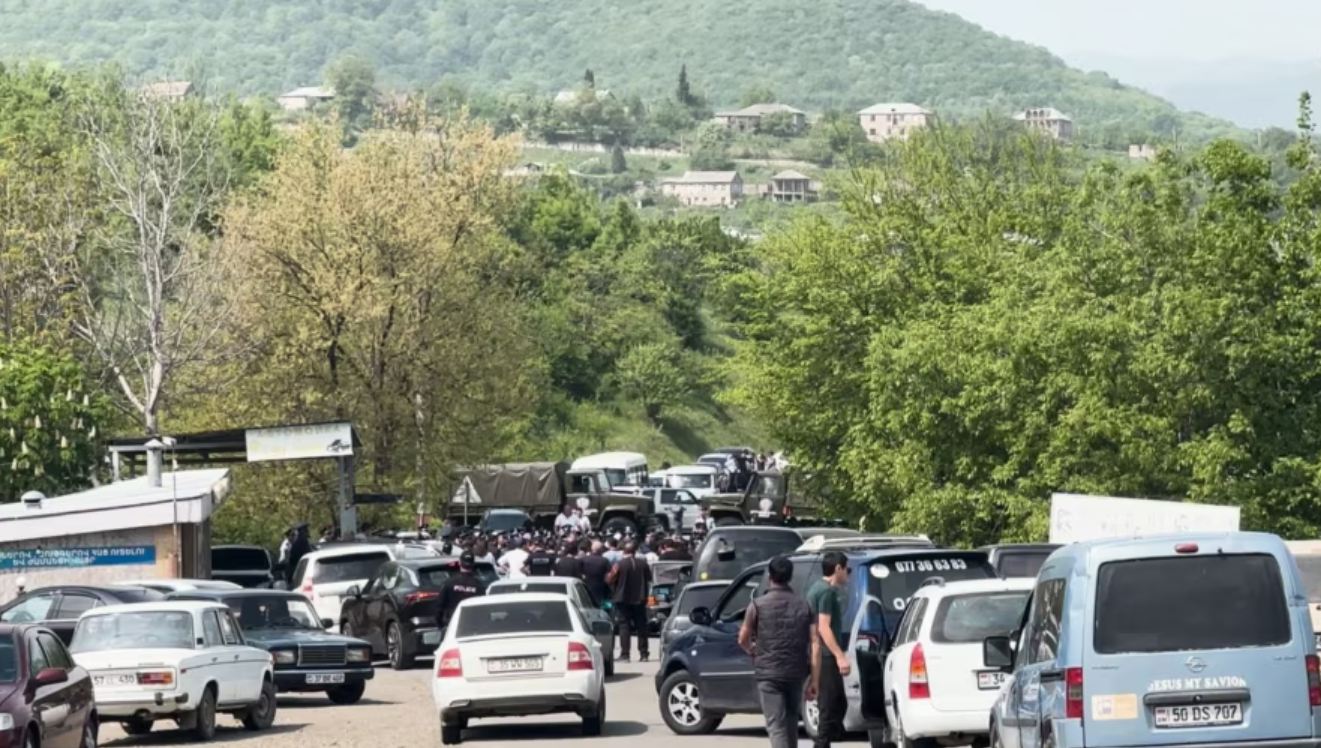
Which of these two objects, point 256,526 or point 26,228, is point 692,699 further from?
point 26,228

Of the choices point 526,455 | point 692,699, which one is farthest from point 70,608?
point 526,455

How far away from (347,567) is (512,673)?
1534cm

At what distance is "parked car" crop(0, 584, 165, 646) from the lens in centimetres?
2928

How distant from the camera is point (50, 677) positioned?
1939 centimetres

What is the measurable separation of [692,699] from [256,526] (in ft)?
121

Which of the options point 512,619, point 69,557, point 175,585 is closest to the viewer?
point 512,619

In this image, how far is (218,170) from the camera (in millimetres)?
114688

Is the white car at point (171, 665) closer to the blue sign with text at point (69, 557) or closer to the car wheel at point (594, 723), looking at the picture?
the car wheel at point (594, 723)

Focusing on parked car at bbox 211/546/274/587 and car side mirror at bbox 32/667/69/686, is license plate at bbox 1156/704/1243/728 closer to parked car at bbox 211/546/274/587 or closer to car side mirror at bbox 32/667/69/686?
car side mirror at bbox 32/667/69/686

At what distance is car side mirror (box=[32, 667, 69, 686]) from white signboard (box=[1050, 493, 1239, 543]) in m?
16.5

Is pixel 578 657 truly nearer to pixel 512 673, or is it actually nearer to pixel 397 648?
pixel 512 673

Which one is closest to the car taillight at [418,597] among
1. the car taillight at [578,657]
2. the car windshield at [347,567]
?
the car windshield at [347,567]

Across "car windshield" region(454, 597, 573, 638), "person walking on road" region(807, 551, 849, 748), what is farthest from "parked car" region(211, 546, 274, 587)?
"person walking on road" region(807, 551, 849, 748)

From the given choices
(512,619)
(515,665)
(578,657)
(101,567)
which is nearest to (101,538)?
(101,567)
